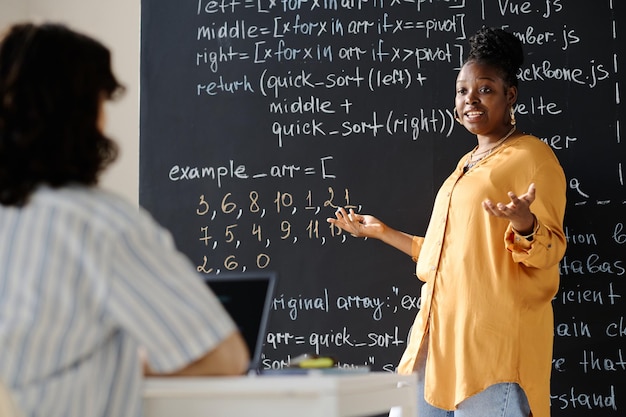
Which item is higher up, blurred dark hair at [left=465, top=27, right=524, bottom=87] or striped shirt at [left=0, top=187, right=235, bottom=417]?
blurred dark hair at [left=465, top=27, right=524, bottom=87]

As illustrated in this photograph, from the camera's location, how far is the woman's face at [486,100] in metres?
2.78

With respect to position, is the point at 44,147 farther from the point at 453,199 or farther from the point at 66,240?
the point at 453,199

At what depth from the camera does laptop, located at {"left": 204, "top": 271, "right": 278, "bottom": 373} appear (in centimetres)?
184

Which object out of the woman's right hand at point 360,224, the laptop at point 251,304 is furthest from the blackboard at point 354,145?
the laptop at point 251,304

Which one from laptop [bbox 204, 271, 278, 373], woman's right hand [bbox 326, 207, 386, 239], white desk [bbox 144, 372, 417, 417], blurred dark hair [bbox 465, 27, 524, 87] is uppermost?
blurred dark hair [bbox 465, 27, 524, 87]

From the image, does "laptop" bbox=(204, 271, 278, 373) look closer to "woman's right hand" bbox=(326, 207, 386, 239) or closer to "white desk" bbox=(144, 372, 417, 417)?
"white desk" bbox=(144, 372, 417, 417)

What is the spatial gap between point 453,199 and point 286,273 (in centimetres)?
93

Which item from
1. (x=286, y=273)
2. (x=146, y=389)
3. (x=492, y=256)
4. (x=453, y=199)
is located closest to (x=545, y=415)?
(x=492, y=256)

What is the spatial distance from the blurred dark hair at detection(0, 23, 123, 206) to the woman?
132 centimetres

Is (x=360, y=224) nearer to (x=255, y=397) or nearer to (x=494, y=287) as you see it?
(x=494, y=287)

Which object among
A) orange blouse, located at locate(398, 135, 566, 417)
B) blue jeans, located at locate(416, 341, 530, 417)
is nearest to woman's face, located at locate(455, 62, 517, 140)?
orange blouse, located at locate(398, 135, 566, 417)

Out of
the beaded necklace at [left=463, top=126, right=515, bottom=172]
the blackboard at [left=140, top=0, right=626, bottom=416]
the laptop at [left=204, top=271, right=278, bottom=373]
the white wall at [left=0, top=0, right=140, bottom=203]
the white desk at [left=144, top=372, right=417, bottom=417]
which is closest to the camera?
the white desk at [left=144, top=372, right=417, bottom=417]

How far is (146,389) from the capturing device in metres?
1.47

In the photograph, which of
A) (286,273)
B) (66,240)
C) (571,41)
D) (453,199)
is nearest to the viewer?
(66,240)
